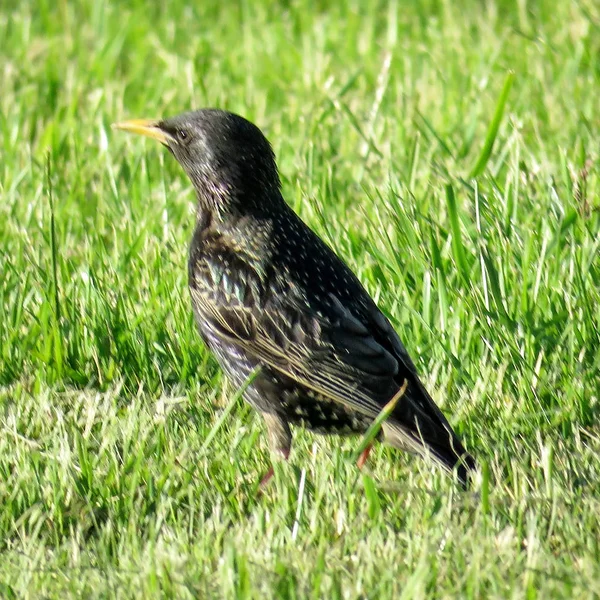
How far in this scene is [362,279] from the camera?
5402 mm

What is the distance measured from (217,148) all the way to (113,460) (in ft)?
4.48

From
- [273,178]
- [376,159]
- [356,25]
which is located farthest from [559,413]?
[356,25]

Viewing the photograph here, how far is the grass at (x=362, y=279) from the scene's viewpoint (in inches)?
145

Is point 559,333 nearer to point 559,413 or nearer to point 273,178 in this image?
point 559,413

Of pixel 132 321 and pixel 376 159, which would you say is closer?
pixel 132 321

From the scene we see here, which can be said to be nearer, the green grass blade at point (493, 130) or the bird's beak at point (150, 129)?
the bird's beak at point (150, 129)

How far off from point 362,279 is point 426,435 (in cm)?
143

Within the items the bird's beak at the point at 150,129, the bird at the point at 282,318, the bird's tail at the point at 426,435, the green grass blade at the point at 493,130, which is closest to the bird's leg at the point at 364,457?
the bird at the point at 282,318

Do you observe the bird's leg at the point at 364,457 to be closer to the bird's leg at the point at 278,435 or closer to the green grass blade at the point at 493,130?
the bird's leg at the point at 278,435

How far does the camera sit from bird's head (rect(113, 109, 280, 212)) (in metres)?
4.90

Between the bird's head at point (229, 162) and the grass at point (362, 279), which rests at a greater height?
the bird's head at point (229, 162)

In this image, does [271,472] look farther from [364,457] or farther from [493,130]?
[493,130]

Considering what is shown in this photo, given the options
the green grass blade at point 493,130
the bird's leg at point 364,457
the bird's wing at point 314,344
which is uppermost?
the green grass blade at point 493,130

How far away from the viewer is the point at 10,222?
5984 millimetres
